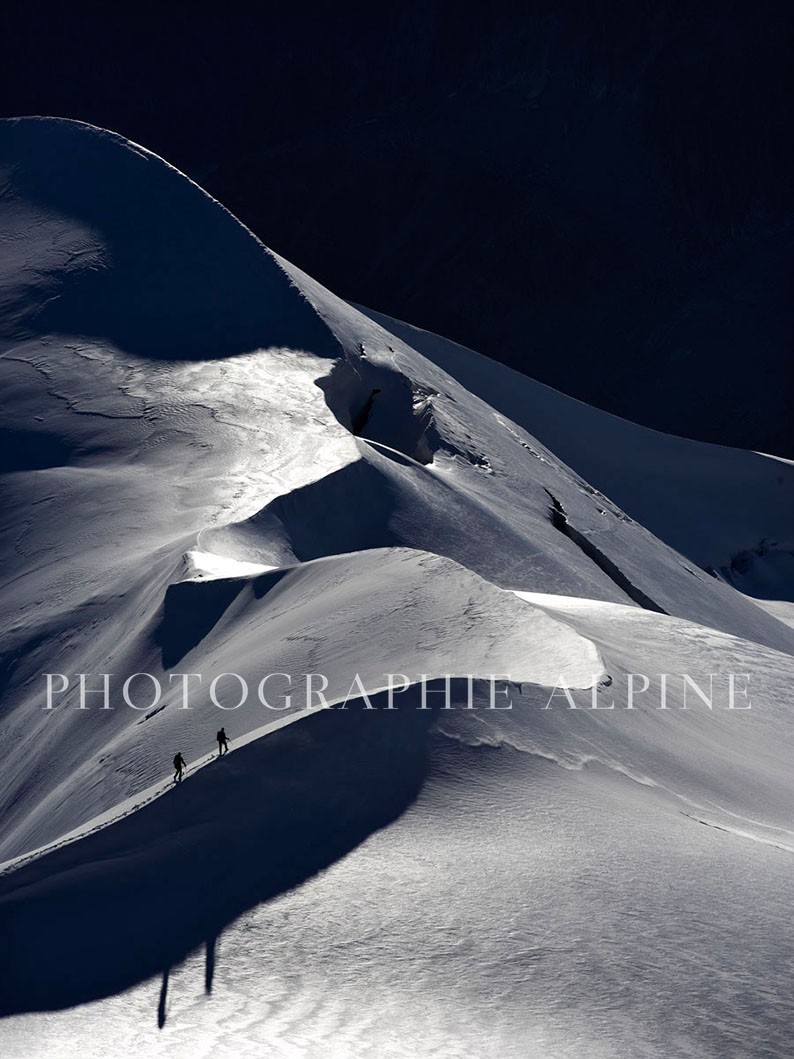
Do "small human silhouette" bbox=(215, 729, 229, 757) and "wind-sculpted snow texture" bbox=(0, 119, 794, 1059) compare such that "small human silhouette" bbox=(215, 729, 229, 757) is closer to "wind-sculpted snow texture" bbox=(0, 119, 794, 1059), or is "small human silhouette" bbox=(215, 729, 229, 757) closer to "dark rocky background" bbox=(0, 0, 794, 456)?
"wind-sculpted snow texture" bbox=(0, 119, 794, 1059)

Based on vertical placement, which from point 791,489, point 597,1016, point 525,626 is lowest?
point 597,1016

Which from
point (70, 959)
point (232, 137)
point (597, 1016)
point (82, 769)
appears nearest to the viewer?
point (597, 1016)

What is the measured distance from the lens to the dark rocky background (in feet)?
148

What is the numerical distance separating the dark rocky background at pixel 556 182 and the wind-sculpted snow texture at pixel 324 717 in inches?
1066

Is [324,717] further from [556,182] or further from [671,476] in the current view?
[556,182]

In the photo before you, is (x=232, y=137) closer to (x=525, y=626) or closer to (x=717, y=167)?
(x=717, y=167)

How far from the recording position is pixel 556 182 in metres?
47.9

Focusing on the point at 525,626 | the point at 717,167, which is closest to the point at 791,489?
the point at 525,626

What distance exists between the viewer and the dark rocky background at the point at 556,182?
45.2m

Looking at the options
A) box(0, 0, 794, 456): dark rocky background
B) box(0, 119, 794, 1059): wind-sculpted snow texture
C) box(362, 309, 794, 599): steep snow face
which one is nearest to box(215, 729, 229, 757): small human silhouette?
box(0, 119, 794, 1059): wind-sculpted snow texture

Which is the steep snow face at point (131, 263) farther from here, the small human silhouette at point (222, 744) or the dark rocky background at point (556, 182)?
the dark rocky background at point (556, 182)

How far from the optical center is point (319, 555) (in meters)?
12.7

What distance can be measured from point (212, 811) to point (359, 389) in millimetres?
11339

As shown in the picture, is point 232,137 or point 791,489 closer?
point 791,489
